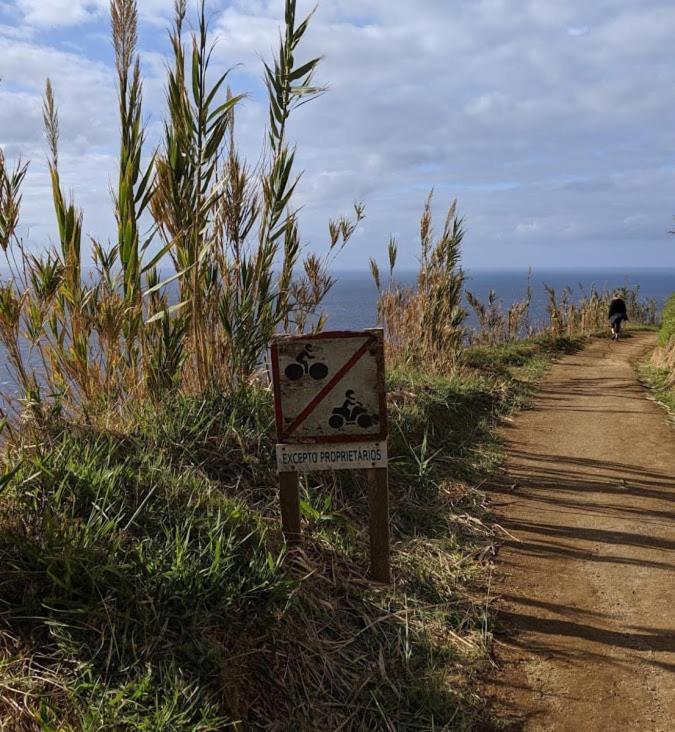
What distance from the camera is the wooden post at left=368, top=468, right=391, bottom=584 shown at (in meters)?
3.34

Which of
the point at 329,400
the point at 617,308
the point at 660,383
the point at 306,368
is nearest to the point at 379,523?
the point at 329,400

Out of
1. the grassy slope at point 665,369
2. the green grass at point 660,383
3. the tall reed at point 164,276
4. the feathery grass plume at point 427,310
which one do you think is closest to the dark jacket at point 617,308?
the grassy slope at point 665,369

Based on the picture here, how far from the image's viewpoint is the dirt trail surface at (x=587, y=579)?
282cm

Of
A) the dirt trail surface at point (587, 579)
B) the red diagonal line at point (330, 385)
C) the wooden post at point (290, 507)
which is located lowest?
the dirt trail surface at point (587, 579)

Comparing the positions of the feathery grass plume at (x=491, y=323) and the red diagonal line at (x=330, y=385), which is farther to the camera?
the feathery grass plume at (x=491, y=323)

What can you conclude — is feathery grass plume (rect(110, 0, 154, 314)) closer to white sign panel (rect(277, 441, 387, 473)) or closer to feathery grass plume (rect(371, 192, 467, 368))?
white sign panel (rect(277, 441, 387, 473))

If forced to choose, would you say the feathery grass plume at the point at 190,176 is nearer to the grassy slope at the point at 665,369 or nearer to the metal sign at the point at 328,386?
the metal sign at the point at 328,386

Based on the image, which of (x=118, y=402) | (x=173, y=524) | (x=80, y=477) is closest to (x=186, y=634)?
(x=173, y=524)

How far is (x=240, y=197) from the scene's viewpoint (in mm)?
4504

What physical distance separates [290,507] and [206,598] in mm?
784

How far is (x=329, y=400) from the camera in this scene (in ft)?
10.6

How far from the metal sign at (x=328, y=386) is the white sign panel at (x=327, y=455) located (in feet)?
0.12

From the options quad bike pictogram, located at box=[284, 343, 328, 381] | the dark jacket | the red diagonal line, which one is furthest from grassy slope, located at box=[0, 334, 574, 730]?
the dark jacket

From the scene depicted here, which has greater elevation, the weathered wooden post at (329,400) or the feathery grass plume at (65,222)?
the feathery grass plume at (65,222)
